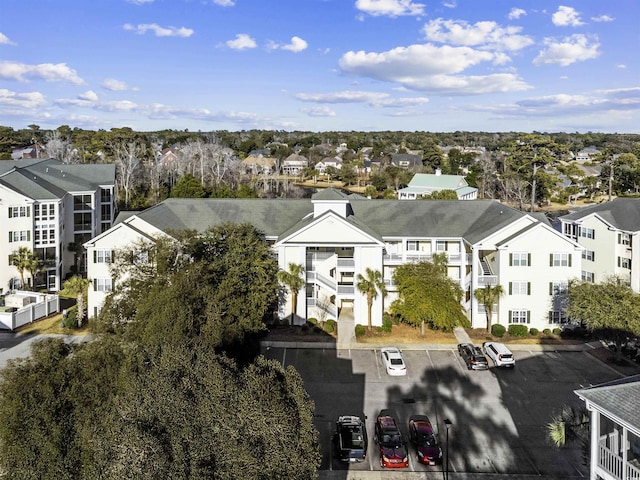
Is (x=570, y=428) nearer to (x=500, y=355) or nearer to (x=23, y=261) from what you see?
(x=500, y=355)

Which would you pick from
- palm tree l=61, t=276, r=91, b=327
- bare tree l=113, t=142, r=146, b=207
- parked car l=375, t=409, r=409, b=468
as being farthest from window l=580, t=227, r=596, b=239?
bare tree l=113, t=142, r=146, b=207

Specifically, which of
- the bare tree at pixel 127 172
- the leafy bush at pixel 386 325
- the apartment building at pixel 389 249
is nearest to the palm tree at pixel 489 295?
the apartment building at pixel 389 249

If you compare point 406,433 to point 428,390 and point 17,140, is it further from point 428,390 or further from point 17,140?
point 17,140

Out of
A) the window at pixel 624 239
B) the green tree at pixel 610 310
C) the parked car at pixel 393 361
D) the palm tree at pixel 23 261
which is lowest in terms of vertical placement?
the parked car at pixel 393 361

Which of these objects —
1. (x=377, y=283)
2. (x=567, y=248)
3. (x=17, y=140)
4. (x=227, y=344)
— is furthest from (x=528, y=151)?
(x=17, y=140)

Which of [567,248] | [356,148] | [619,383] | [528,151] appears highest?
[356,148]

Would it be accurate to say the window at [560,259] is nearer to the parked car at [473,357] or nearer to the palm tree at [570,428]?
the parked car at [473,357]
